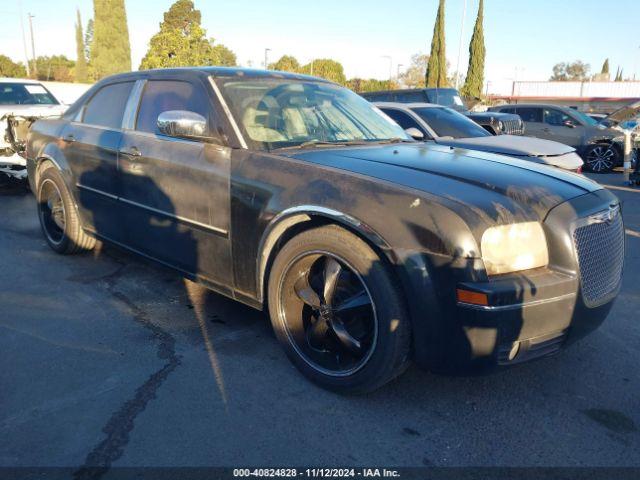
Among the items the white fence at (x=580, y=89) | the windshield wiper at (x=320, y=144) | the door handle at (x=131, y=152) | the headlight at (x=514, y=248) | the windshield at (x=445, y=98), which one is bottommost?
the headlight at (x=514, y=248)

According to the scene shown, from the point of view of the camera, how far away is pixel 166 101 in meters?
3.88

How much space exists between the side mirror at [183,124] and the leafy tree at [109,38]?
43256 mm

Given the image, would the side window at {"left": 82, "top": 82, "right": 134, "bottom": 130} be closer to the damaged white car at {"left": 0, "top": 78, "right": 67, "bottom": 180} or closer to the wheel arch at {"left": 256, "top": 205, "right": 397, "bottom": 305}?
the wheel arch at {"left": 256, "top": 205, "right": 397, "bottom": 305}

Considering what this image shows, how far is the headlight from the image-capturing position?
93.2 inches

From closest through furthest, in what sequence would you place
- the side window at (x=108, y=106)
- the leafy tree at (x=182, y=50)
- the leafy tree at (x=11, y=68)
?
1. the side window at (x=108, y=106)
2. the leafy tree at (x=182, y=50)
3. the leafy tree at (x=11, y=68)

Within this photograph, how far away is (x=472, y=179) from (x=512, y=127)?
10074mm

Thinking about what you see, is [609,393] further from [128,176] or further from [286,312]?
[128,176]

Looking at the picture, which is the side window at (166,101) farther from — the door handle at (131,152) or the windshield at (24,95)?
the windshield at (24,95)

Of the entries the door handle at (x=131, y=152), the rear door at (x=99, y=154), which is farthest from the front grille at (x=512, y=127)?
the door handle at (x=131, y=152)

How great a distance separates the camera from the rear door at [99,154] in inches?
164

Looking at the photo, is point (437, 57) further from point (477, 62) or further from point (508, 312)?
point (508, 312)

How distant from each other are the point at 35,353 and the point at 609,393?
329cm

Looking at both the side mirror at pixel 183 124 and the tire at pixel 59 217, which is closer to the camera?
the side mirror at pixel 183 124

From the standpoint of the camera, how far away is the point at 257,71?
12.9ft
